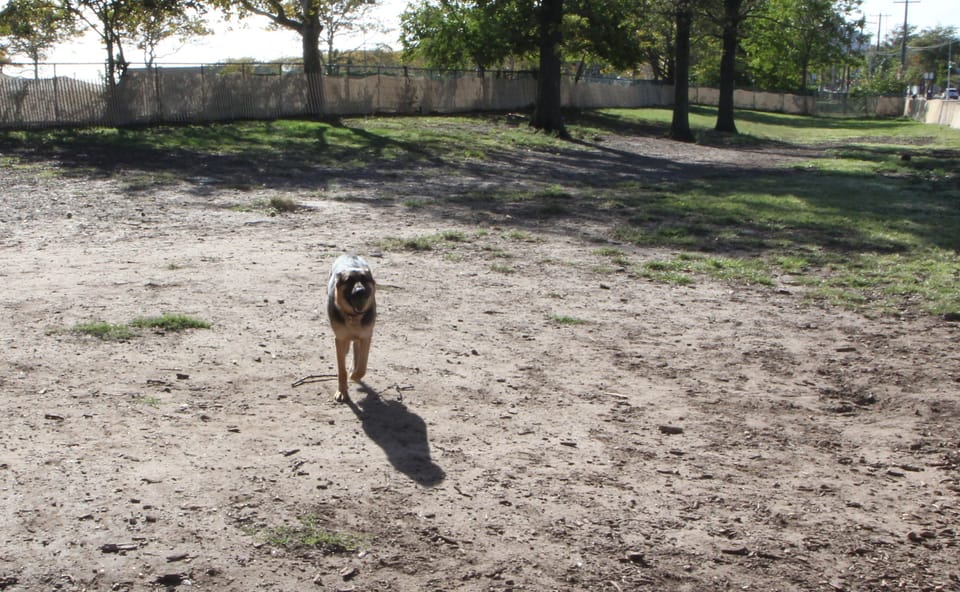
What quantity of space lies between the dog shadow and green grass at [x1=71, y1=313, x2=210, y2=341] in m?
1.81

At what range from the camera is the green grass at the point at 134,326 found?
23.1 feet

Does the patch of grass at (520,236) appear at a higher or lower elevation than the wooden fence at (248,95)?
lower

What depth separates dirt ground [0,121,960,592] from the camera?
13.1 feet

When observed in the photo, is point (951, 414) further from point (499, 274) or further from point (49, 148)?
point (49, 148)

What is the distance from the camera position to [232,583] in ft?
12.3

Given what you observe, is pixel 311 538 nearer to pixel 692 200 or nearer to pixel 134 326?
pixel 134 326

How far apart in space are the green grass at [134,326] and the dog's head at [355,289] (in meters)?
2.14

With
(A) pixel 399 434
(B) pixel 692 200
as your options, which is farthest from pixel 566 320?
Answer: (B) pixel 692 200

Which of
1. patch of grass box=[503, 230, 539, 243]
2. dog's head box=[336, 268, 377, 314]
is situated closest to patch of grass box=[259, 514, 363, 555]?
dog's head box=[336, 268, 377, 314]

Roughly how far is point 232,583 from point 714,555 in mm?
1900

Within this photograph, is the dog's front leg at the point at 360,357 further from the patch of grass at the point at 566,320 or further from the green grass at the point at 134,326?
the patch of grass at the point at 566,320

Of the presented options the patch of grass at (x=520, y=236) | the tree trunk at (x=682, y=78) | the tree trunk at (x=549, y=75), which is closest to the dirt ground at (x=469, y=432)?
the patch of grass at (x=520, y=236)

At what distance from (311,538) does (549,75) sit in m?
30.7

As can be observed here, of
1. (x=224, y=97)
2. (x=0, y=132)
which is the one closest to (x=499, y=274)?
(x=0, y=132)
